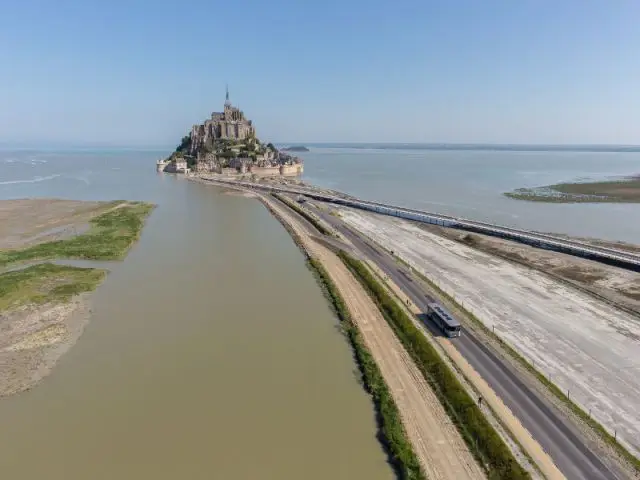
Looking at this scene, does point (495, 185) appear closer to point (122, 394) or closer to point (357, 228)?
point (357, 228)

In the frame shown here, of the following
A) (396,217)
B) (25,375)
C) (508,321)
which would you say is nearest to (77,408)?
(25,375)

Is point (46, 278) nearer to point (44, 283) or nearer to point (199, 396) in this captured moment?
point (44, 283)

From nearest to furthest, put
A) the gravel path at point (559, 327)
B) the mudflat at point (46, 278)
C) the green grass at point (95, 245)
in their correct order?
the gravel path at point (559, 327) → the mudflat at point (46, 278) → the green grass at point (95, 245)

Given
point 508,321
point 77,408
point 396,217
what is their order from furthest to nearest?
point 396,217 < point 508,321 < point 77,408

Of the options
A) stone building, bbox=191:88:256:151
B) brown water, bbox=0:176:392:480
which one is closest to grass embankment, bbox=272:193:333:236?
brown water, bbox=0:176:392:480

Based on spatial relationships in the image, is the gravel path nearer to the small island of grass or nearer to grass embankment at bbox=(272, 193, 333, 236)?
grass embankment at bbox=(272, 193, 333, 236)

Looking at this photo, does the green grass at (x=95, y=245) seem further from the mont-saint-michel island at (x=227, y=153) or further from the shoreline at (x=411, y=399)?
the mont-saint-michel island at (x=227, y=153)

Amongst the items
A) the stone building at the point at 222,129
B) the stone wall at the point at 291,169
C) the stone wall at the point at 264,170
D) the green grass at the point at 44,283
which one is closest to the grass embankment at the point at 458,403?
the green grass at the point at 44,283
